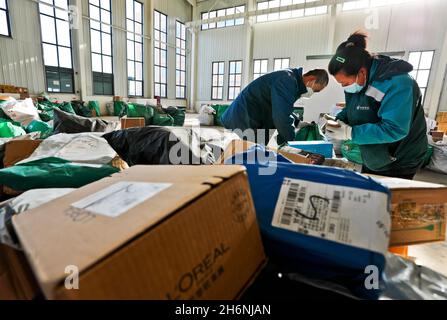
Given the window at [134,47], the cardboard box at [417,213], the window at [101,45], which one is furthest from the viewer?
the window at [134,47]

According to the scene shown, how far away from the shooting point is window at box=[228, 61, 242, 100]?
10.0 m

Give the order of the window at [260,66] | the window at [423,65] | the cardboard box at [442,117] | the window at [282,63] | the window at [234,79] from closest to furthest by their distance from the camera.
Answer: the cardboard box at [442,117] < the window at [423,65] < the window at [282,63] < the window at [260,66] < the window at [234,79]

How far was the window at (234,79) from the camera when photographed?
10016 millimetres

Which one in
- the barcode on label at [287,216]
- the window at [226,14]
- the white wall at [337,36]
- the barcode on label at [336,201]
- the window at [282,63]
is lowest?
the barcode on label at [287,216]

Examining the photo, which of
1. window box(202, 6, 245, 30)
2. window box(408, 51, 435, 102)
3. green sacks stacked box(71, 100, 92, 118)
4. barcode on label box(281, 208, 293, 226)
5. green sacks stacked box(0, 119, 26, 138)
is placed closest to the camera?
barcode on label box(281, 208, 293, 226)

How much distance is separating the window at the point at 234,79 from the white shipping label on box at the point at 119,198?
32.6ft

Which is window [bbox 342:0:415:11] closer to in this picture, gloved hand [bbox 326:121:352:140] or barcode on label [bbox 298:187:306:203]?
gloved hand [bbox 326:121:352:140]

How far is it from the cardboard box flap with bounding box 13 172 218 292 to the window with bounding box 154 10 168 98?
10.1m

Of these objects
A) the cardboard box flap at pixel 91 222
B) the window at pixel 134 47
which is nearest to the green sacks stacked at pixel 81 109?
the window at pixel 134 47

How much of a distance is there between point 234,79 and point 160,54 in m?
3.11

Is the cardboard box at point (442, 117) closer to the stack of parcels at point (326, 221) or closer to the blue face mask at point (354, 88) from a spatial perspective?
the blue face mask at point (354, 88)

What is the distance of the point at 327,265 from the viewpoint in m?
0.46

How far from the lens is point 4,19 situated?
577 cm

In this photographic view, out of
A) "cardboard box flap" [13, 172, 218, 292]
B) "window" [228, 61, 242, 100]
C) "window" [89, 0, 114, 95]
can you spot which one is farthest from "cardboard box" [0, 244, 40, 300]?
"window" [228, 61, 242, 100]
